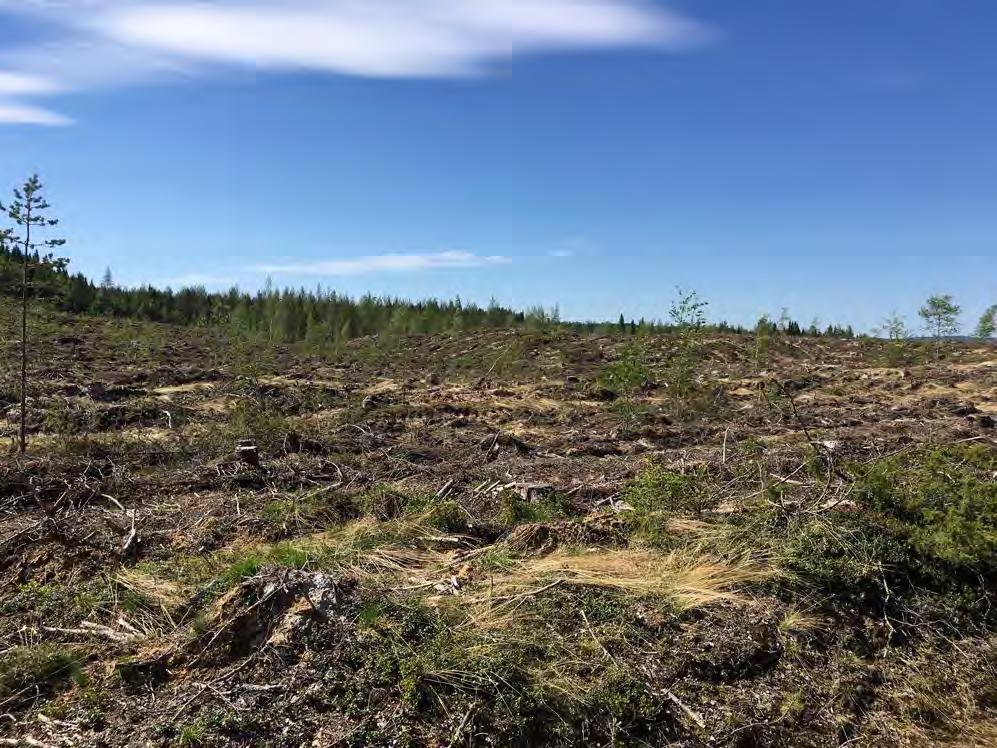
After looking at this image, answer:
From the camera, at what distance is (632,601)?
4.05 meters

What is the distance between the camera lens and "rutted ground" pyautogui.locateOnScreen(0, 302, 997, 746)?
3168 millimetres

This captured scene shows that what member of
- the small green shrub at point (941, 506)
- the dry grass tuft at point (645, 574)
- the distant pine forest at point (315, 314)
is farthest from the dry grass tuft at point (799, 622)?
the distant pine forest at point (315, 314)

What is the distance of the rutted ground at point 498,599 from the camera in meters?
3.17

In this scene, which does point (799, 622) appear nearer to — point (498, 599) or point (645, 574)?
point (645, 574)

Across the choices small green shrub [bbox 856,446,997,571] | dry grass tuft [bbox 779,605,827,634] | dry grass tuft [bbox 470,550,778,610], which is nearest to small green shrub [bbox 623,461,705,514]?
dry grass tuft [bbox 470,550,778,610]

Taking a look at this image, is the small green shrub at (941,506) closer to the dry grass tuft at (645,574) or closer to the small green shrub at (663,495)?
the dry grass tuft at (645,574)

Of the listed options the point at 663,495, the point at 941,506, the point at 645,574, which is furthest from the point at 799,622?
the point at 941,506

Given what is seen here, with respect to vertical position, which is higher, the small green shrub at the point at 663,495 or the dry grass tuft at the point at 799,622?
the small green shrub at the point at 663,495

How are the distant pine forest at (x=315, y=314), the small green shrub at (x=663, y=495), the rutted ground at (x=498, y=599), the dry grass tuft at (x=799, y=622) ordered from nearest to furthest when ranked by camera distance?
1. the rutted ground at (x=498, y=599)
2. the dry grass tuft at (x=799, y=622)
3. the small green shrub at (x=663, y=495)
4. the distant pine forest at (x=315, y=314)

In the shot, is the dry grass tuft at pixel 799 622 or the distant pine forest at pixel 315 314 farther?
the distant pine forest at pixel 315 314

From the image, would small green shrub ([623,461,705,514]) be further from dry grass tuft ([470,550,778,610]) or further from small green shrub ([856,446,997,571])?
small green shrub ([856,446,997,571])

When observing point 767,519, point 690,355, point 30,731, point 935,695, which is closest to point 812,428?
point 690,355

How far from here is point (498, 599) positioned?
401cm

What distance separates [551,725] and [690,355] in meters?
10.0
